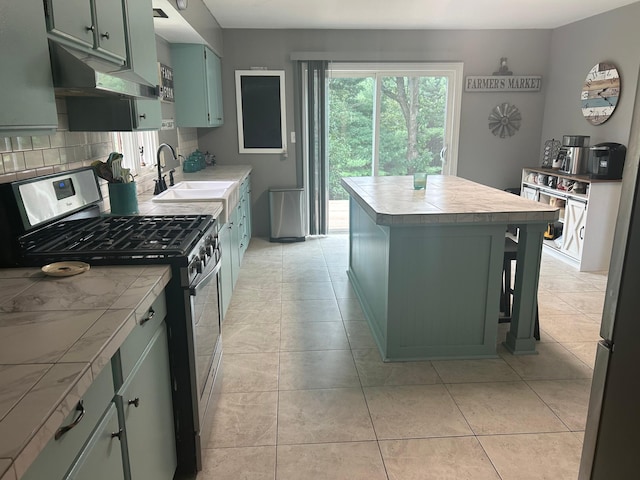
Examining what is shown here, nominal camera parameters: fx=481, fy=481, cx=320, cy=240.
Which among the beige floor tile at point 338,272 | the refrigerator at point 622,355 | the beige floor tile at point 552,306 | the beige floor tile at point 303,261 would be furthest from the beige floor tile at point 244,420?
the beige floor tile at point 303,261

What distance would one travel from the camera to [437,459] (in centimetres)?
207

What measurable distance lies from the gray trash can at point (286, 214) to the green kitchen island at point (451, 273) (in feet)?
9.05

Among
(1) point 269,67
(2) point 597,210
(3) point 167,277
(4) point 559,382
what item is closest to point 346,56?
(1) point 269,67

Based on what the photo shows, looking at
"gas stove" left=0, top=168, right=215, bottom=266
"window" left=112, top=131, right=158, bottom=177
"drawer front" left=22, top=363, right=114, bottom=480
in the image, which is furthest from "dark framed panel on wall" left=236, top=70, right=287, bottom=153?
"drawer front" left=22, top=363, right=114, bottom=480

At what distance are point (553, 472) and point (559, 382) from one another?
80cm

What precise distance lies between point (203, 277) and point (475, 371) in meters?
1.71

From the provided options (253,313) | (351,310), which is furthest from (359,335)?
(253,313)

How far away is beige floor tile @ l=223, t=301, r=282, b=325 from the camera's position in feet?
11.6

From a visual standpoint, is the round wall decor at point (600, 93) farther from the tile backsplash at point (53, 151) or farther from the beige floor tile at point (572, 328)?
the tile backsplash at point (53, 151)

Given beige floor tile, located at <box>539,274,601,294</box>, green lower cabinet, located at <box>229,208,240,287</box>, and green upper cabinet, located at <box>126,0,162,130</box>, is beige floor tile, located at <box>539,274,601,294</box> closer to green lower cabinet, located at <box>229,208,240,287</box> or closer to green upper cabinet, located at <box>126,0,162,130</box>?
green lower cabinet, located at <box>229,208,240,287</box>

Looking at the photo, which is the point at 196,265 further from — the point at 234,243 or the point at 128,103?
the point at 234,243

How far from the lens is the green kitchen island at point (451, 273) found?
2689 millimetres

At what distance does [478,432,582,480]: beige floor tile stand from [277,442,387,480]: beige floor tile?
515 millimetres

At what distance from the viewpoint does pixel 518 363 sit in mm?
2885
